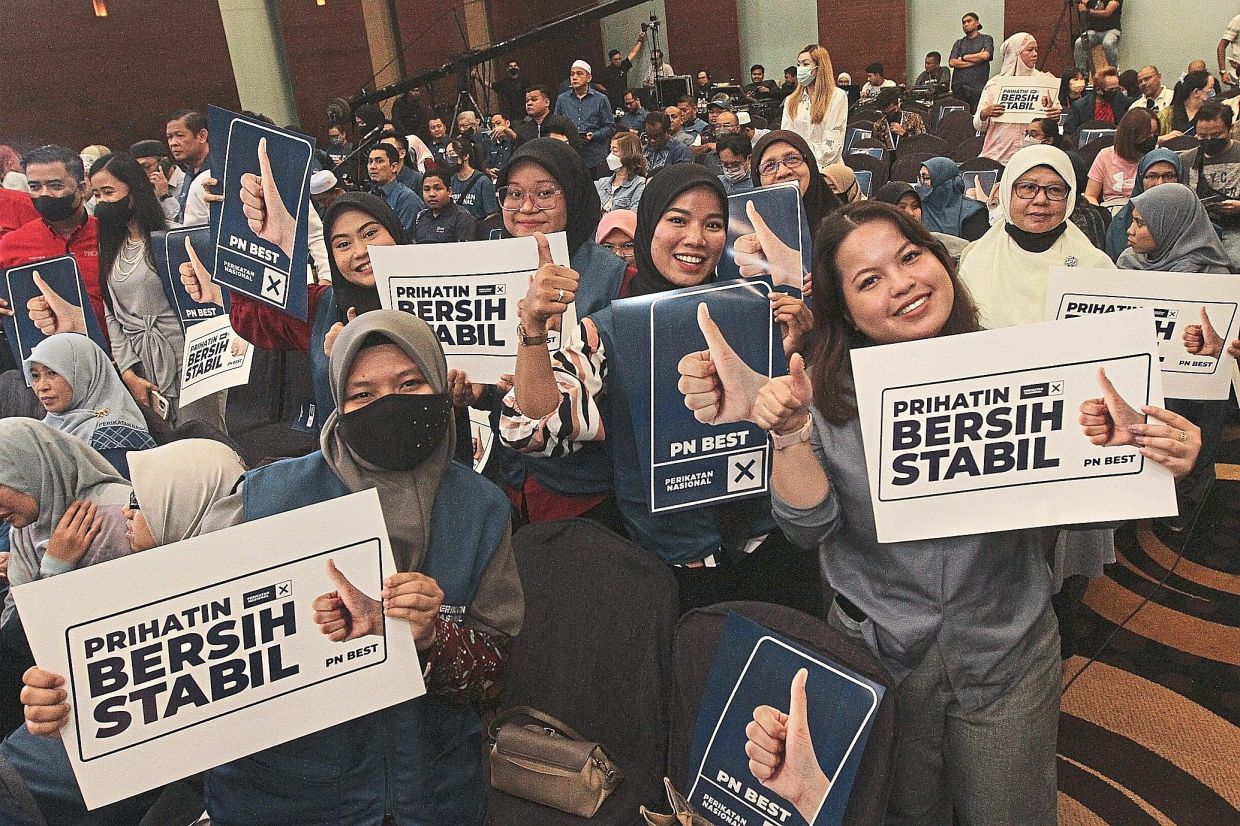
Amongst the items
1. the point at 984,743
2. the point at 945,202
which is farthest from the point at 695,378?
the point at 945,202

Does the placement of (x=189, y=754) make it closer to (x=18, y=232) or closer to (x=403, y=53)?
(x=18, y=232)

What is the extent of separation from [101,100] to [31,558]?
1173cm

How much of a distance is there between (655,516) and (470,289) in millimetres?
809

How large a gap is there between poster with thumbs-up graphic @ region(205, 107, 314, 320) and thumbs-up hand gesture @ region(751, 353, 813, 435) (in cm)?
195

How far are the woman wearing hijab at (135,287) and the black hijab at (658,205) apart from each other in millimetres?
2148

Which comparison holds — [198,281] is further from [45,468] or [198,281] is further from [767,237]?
[767,237]

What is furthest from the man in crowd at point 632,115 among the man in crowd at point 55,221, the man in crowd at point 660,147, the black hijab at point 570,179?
the black hijab at point 570,179

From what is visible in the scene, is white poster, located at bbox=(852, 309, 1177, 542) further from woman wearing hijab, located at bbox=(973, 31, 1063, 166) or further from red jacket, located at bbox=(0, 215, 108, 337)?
woman wearing hijab, located at bbox=(973, 31, 1063, 166)

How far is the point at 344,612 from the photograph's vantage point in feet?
5.26

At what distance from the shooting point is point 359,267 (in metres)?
2.99

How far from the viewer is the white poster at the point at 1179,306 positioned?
2.53m

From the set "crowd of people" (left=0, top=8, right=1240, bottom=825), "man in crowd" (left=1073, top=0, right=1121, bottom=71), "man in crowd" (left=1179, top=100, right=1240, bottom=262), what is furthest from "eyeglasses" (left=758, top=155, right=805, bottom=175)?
"man in crowd" (left=1073, top=0, right=1121, bottom=71)

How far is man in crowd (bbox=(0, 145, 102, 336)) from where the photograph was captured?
14.2 ft

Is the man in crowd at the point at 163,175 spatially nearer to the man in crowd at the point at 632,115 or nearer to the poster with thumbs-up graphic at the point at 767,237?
the poster with thumbs-up graphic at the point at 767,237
